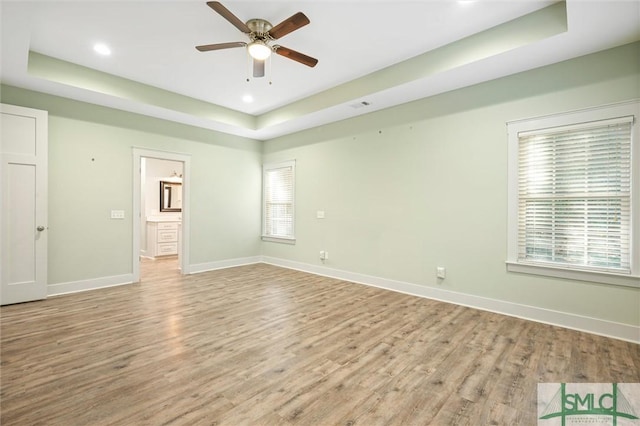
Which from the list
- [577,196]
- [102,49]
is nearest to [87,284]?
[102,49]

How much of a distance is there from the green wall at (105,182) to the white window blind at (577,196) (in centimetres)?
532

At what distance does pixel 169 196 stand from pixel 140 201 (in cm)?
320

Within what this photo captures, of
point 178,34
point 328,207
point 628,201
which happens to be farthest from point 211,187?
point 628,201

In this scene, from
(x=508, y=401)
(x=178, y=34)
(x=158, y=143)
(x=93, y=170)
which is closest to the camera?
(x=508, y=401)

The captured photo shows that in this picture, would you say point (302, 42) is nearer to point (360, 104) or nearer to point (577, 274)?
point (360, 104)

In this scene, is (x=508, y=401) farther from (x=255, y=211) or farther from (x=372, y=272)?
(x=255, y=211)

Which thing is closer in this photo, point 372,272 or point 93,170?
point 93,170

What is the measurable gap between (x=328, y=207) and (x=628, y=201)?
397 centimetres

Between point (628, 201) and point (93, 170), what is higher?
point (93, 170)

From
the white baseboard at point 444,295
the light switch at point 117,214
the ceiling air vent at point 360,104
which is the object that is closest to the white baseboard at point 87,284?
the white baseboard at point 444,295

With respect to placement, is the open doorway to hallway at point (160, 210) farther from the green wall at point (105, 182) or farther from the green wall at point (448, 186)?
the green wall at point (448, 186)

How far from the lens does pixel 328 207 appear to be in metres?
5.60

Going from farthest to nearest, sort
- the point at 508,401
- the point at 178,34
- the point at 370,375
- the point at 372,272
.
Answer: the point at 372,272
the point at 178,34
the point at 370,375
the point at 508,401

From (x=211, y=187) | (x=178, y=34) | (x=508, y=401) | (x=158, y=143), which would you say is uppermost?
(x=178, y=34)
